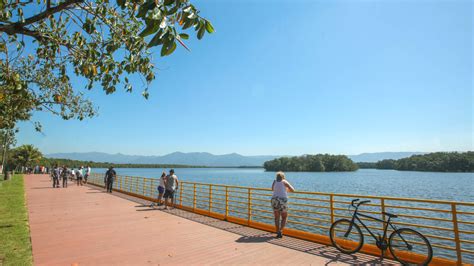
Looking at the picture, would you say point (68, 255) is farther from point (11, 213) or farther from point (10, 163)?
point (10, 163)

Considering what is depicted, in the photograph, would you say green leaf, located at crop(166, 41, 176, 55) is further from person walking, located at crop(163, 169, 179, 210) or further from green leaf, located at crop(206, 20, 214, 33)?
Result: person walking, located at crop(163, 169, 179, 210)

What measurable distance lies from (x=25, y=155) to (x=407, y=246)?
6436cm

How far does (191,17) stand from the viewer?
1969 millimetres

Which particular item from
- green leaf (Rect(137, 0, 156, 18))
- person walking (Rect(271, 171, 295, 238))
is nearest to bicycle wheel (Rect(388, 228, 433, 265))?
person walking (Rect(271, 171, 295, 238))

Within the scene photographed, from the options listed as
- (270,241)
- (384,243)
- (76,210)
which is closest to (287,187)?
(270,241)

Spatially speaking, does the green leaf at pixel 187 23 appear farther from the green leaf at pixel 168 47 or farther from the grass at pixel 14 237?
the grass at pixel 14 237

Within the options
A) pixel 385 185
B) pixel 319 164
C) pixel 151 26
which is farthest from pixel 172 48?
pixel 319 164

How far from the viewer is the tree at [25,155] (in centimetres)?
5234

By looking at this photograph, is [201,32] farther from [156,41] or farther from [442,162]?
[442,162]

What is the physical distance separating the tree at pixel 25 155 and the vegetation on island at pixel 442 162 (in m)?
115

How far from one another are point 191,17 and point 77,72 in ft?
12.7

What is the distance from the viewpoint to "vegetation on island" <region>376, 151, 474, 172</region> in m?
88.2

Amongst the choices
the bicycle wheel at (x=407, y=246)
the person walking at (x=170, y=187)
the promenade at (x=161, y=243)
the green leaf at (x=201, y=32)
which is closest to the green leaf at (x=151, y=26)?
the green leaf at (x=201, y=32)

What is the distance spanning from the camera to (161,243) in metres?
6.37
